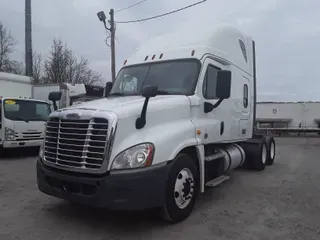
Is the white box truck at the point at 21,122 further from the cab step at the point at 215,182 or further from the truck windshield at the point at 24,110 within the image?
the cab step at the point at 215,182

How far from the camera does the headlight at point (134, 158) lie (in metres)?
4.20

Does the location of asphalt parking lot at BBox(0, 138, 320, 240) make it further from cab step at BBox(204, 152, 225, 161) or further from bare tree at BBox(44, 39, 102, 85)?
bare tree at BBox(44, 39, 102, 85)

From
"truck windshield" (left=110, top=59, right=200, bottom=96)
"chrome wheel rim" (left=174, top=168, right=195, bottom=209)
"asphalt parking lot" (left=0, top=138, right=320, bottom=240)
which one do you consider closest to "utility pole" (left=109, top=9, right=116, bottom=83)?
"asphalt parking lot" (left=0, top=138, right=320, bottom=240)

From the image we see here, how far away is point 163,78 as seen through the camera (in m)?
5.76

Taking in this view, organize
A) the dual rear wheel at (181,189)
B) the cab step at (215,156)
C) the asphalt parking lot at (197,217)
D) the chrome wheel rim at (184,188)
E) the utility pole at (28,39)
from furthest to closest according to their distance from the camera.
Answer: the utility pole at (28,39), the cab step at (215,156), the chrome wheel rim at (184,188), the dual rear wheel at (181,189), the asphalt parking lot at (197,217)

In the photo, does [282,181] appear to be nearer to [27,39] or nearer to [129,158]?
[129,158]

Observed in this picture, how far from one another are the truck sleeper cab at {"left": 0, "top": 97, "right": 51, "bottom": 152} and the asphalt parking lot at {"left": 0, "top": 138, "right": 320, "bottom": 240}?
385 centimetres

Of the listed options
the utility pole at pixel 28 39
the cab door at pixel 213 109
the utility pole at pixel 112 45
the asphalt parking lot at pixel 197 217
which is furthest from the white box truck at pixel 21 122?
the utility pole at pixel 28 39

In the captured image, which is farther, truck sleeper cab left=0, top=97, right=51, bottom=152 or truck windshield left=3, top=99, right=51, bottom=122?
truck windshield left=3, top=99, right=51, bottom=122

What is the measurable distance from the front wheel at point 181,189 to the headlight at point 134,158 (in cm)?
46

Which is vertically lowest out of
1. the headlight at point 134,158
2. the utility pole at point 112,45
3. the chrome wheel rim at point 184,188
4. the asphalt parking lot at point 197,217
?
the asphalt parking lot at point 197,217

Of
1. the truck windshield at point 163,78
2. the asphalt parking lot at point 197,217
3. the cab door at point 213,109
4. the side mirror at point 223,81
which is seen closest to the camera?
the asphalt parking lot at point 197,217

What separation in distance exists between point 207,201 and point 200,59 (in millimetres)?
2582

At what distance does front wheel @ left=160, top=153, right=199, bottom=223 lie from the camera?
4539 mm
